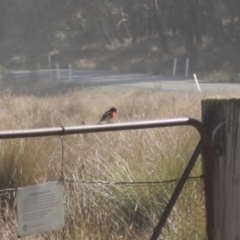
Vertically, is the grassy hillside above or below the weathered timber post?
below

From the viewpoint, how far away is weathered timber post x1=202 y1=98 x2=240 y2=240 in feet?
11.6

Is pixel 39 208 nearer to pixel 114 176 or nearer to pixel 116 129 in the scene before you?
pixel 116 129

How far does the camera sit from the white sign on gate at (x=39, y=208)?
3.21 meters

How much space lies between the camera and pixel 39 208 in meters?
3.26

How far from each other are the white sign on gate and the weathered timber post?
0.73 metres

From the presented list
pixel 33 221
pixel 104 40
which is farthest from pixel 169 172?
pixel 104 40

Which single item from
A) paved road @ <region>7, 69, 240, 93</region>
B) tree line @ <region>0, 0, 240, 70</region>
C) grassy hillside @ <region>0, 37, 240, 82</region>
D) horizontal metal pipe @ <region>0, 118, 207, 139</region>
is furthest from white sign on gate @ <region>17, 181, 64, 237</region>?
tree line @ <region>0, 0, 240, 70</region>

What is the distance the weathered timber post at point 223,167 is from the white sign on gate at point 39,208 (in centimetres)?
73

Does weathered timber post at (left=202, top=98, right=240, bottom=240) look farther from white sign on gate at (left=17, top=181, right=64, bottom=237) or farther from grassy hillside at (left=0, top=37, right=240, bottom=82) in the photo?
grassy hillside at (left=0, top=37, right=240, bottom=82)

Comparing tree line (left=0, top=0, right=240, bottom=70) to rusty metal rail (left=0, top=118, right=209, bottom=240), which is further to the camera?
tree line (left=0, top=0, right=240, bottom=70)

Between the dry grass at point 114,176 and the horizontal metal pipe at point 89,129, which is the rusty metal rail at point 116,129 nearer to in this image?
the horizontal metal pipe at point 89,129

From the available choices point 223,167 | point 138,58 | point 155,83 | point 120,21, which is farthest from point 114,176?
point 120,21

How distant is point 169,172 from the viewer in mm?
5238

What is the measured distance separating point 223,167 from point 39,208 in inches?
34.5
